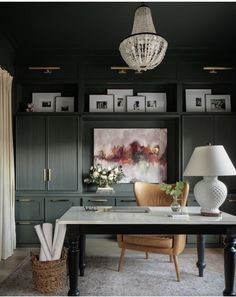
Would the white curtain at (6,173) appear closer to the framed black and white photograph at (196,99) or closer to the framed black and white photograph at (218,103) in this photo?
the framed black and white photograph at (196,99)

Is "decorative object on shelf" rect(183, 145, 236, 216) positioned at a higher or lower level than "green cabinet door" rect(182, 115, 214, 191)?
lower

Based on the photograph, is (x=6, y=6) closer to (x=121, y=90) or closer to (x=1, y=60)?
(x=1, y=60)

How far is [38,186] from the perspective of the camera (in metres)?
4.66

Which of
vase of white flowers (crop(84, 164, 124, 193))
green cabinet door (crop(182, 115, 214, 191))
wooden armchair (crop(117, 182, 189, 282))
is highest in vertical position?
green cabinet door (crop(182, 115, 214, 191))

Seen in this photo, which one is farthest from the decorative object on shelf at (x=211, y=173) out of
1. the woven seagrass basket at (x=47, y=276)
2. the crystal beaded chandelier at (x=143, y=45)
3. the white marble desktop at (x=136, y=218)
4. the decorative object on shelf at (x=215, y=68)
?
the decorative object on shelf at (x=215, y=68)

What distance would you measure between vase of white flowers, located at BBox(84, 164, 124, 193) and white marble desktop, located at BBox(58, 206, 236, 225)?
5.58ft

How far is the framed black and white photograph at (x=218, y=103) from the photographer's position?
4.93m

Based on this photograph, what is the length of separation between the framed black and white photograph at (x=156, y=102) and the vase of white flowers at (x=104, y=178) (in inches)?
42.7

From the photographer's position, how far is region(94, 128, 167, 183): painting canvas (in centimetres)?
498

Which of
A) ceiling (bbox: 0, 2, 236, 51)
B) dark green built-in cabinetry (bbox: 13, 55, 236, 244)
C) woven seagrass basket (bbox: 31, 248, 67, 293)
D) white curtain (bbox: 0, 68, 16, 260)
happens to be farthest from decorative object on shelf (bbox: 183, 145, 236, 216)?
white curtain (bbox: 0, 68, 16, 260)

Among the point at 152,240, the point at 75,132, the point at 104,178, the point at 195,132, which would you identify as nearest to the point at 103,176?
the point at 104,178

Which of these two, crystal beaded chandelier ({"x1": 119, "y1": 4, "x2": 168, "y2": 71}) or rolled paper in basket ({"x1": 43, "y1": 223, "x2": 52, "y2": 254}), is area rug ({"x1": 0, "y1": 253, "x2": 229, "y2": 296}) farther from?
crystal beaded chandelier ({"x1": 119, "y1": 4, "x2": 168, "y2": 71})

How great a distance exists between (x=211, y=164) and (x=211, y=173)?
0.08 m

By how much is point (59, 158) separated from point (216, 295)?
9.17 ft
